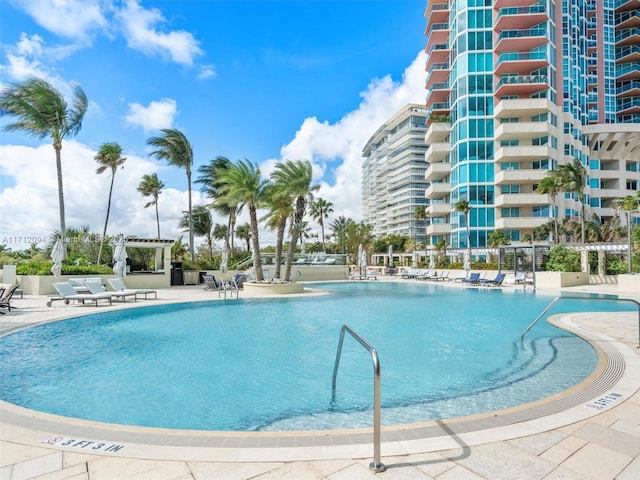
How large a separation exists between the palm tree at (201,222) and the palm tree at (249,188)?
2920 cm

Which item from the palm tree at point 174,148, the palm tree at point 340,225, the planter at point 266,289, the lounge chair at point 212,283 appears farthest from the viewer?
the palm tree at point 340,225

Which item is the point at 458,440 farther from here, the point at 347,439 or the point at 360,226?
the point at 360,226

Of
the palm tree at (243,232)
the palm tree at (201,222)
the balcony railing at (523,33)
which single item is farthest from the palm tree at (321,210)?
the balcony railing at (523,33)

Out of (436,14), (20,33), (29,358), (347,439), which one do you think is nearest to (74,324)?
(29,358)

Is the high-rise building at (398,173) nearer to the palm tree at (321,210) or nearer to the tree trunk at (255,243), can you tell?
the palm tree at (321,210)

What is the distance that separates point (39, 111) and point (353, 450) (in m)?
29.2

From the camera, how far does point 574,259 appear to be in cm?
2430

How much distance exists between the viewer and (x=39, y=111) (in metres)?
23.5

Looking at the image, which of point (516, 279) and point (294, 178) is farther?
point (516, 279)

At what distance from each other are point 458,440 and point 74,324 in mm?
11447

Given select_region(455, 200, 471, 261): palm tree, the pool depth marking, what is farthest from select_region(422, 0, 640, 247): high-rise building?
the pool depth marking

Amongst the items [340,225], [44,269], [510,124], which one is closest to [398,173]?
[340,225]

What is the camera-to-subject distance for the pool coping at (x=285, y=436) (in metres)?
3.19

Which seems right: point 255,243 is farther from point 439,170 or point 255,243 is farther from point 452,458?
point 439,170
